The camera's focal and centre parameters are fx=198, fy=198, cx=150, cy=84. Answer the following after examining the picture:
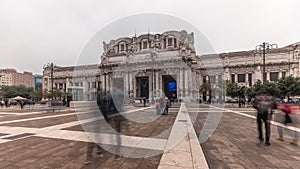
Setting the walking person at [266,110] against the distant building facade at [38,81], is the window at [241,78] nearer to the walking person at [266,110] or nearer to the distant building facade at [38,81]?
the walking person at [266,110]

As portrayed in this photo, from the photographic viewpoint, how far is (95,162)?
4770mm

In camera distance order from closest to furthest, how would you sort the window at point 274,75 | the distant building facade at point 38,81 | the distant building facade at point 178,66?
the distant building facade at point 178,66
the window at point 274,75
the distant building facade at point 38,81

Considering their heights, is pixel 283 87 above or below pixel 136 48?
below

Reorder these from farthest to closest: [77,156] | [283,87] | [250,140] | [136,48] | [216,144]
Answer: [136,48] < [283,87] < [250,140] < [216,144] < [77,156]

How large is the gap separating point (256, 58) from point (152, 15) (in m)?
68.3

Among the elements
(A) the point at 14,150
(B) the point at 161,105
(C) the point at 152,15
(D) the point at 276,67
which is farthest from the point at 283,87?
(A) the point at 14,150

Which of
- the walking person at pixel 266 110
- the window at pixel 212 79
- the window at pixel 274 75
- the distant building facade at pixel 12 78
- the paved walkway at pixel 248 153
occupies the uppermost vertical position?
the distant building facade at pixel 12 78

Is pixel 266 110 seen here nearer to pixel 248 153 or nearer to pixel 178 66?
pixel 248 153

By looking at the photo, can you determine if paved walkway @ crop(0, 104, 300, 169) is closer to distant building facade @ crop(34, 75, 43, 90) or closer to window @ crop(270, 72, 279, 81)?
window @ crop(270, 72, 279, 81)

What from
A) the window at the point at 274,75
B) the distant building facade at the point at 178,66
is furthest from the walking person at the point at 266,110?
the window at the point at 274,75

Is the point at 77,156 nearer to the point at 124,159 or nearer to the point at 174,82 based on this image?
the point at 124,159

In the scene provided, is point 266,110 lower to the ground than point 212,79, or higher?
lower

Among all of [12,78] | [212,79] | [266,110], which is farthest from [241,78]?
[12,78]

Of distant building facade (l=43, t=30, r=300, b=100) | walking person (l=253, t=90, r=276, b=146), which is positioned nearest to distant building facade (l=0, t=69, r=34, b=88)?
distant building facade (l=43, t=30, r=300, b=100)
